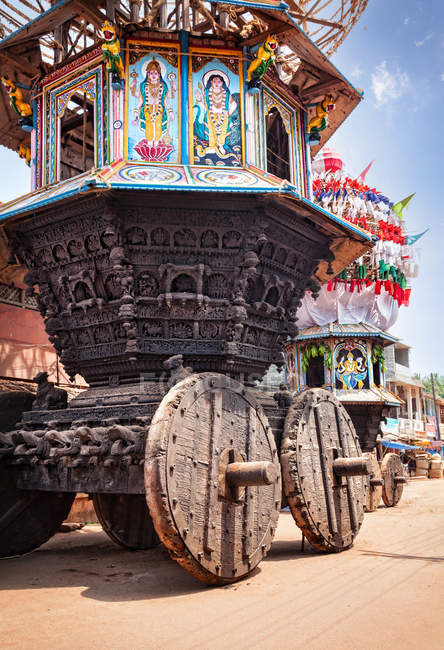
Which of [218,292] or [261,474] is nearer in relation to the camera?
[261,474]

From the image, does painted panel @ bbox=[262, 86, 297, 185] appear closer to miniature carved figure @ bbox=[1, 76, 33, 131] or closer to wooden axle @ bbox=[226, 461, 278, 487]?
miniature carved figure @ bbox=[1, 76, 33, 131]

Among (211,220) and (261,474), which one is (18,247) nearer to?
(211,220)

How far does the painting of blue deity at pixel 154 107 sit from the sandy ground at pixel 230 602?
5.51 metres

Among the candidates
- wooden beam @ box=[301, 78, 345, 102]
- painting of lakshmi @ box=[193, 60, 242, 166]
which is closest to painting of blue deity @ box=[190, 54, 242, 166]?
painting of lakshmi @ box=[193, 60, 242, 166]

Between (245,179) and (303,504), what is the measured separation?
4.26m

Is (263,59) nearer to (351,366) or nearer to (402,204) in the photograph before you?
(351,366)

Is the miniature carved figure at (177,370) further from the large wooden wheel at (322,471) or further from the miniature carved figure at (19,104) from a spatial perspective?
the miniature carved figure at (19,104)

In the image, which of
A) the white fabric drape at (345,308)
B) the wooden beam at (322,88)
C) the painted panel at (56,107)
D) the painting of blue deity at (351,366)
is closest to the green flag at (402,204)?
the white fabric drape at (345,308)

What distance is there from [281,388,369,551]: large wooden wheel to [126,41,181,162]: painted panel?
13.3 feet

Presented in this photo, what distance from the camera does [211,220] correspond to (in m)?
7.57

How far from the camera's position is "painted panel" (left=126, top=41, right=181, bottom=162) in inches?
313

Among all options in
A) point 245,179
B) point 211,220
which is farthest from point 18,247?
point 245,179

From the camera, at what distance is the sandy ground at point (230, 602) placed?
13.7 feet

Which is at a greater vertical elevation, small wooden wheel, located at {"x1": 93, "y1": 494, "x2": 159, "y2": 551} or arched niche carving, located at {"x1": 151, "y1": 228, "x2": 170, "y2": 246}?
arched niche carving, located at {"x1": 151, "y1": 228, "x2": 170, "y2": 246}
